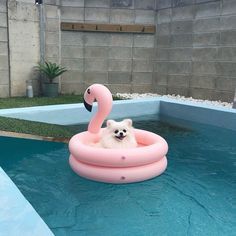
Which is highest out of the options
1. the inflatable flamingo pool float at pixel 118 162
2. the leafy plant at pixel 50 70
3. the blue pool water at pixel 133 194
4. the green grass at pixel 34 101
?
the leafy plant at pixel 50 70

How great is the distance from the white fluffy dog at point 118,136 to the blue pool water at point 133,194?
45 centimetres

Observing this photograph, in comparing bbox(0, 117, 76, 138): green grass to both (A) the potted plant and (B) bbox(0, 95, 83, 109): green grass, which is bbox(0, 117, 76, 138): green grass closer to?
(B) bbox(0, 95, 83, 109): green grass

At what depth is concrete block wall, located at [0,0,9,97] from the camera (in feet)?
26.0

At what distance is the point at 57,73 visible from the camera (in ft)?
27.7

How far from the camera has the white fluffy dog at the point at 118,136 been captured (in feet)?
11.2

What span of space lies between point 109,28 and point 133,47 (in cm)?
94

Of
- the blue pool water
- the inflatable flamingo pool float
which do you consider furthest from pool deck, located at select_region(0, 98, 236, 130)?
the inflatable flamingo pool float

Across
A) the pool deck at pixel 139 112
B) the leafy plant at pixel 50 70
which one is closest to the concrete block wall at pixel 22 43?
the leafy plant at pixel 50 70

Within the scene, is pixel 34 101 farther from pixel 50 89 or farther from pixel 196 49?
pixel 196 49

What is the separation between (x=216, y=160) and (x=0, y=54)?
6352 millimetres

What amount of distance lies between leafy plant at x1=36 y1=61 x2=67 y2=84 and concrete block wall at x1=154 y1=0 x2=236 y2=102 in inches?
120

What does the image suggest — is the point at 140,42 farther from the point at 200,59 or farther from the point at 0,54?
the point at 0,54

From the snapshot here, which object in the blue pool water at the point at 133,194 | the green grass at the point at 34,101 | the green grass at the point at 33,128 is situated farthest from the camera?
the green grass at the point at 34,101

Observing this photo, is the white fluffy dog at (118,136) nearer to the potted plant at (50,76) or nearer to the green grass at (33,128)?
the green grass at (33,128)
